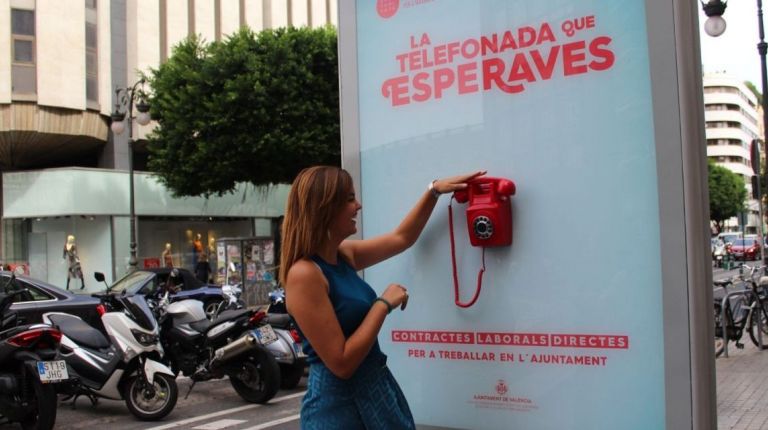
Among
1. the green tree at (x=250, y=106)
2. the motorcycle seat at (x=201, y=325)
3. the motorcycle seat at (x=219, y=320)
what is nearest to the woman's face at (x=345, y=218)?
the motorcycle seat at (x=219, y=320)

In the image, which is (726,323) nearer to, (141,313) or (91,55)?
(141,313)

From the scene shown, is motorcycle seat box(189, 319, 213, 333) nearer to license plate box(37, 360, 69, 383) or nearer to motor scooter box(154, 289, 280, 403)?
motor scooter box(154, 289, 280, 403)

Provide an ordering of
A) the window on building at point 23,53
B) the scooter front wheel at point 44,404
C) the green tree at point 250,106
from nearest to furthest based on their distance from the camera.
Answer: the scooter front wheel at point 44,404, the green tree at point 250,106, the window on building at point 23,53

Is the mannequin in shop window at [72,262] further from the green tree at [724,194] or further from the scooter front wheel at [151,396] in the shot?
the green tree at [724,194]

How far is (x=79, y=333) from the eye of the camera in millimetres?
7309

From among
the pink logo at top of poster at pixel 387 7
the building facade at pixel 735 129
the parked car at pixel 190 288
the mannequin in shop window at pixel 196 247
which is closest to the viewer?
the pink logo at top of poster at pixel 387 7

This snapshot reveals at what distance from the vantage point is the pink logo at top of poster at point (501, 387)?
2.32 meters

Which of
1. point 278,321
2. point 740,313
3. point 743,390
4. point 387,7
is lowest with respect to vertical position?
point 743,390

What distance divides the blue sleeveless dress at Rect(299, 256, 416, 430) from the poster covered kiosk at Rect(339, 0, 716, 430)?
1.01 ft

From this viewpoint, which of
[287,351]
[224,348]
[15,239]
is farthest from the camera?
[15,239]

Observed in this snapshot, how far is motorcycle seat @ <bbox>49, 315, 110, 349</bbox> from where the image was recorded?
7270 millimetres

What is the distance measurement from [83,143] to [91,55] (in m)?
3.73

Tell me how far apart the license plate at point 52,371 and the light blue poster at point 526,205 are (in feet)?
15.4

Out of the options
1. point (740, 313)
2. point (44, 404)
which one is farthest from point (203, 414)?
point (740, 313)
